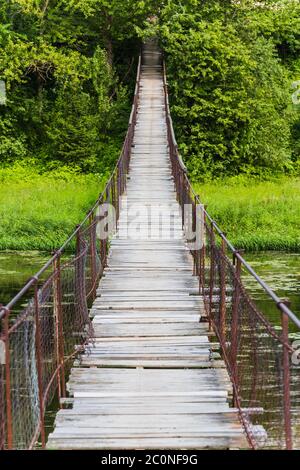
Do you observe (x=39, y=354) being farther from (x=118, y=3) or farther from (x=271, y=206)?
(x=118, y=3)

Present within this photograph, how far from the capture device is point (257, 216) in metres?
24.5

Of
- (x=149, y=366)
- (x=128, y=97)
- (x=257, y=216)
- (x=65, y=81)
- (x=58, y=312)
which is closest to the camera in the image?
(x=58, y=312)

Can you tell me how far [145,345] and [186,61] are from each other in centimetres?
2074

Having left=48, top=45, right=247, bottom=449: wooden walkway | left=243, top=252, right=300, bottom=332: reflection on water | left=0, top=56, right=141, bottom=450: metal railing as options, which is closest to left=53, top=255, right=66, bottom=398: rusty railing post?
left=0, top=56, right=141, bottom=450: metal railing

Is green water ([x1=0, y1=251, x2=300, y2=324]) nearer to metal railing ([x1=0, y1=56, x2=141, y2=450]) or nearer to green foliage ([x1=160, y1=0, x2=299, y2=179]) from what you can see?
metal railing ([x1=0, y1=56, x2=141, y2=450])

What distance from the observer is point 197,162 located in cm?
2816

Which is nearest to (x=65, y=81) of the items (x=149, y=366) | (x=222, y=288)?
(x=222, y=288)

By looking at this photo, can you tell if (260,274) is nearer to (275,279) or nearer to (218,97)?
(275,279)

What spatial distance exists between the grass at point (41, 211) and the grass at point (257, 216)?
3.59 metres

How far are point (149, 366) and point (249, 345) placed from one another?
219 inches

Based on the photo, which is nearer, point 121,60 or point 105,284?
point 105,284

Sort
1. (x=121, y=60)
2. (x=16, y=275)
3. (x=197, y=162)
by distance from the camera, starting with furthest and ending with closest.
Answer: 1. (x=121, y=60)
2. (x=197, y=162)
3. (x=16, y=275)

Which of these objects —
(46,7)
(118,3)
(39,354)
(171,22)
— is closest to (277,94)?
(171,22)

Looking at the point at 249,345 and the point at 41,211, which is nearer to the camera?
the point at 249,345
